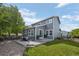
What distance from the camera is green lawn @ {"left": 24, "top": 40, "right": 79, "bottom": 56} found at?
309 centimetres

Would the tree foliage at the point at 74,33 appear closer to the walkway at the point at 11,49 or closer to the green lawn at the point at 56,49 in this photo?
the green lawn at the point at 56,49

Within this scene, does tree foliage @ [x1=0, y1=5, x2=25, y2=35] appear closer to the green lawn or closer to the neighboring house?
the neighboring house

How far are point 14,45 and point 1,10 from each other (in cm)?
47

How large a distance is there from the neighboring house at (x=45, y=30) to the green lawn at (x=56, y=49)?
0.33ft

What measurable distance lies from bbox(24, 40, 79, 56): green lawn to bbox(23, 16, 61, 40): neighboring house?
4.0 inches

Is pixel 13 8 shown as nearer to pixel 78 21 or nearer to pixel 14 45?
pixel 14 45

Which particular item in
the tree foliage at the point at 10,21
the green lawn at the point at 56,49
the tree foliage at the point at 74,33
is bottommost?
the green lawn at the point at 56,49

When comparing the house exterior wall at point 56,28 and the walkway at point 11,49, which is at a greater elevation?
the house exterior wall at point 56,28

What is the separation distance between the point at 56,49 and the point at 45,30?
27 centimetres

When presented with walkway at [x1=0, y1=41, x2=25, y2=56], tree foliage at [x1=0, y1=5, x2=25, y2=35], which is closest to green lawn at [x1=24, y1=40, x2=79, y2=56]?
walkway at [x1=0, y1=41, x2=25, y2=56]

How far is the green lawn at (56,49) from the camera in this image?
3.09m

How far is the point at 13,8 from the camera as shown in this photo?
3.15 meters

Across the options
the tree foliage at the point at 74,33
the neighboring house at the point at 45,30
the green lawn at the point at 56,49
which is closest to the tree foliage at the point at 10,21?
the neighboring house at the point at 45,30

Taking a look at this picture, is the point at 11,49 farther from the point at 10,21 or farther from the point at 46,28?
the point at 46,28
